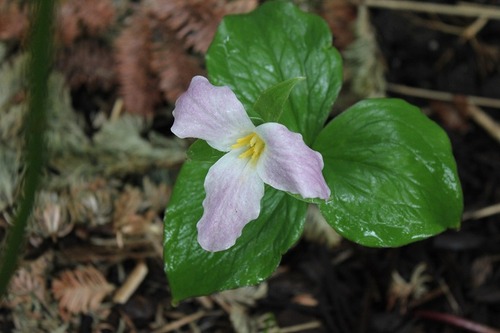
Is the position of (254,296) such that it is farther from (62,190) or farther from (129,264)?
(62,190)

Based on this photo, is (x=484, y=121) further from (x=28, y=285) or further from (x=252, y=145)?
(x=28, y=285)

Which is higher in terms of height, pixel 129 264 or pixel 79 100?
pixel 79 100

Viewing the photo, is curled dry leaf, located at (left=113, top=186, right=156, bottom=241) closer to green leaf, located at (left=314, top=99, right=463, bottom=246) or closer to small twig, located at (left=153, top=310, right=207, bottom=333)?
small twig, located at (left=153, top=310, right=207, bottom=333)

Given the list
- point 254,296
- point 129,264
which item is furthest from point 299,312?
point 129,264

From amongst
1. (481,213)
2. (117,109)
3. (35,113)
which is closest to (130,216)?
(117,109)

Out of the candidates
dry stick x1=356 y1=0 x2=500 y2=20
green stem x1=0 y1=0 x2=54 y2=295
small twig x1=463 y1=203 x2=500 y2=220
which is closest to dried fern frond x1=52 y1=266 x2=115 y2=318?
green stem x1=0 y1=0 x2=54 y2=295

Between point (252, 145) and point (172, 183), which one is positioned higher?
point (252, 145)
